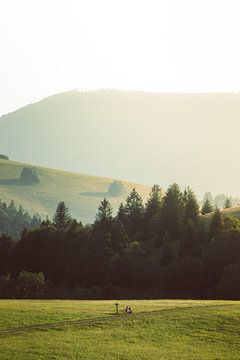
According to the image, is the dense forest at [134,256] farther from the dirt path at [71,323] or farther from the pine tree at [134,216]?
the dirt path at [71,323]

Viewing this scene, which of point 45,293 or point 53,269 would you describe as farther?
point 53,269

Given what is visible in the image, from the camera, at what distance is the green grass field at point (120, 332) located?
39.6m

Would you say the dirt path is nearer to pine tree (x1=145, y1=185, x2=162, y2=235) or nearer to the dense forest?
the dense forest

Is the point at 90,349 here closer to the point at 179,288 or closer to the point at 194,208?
the point at 179,288

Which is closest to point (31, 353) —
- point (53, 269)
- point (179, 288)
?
point (179, 288)

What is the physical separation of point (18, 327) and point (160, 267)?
6514 cm

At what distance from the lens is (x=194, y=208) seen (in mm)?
124750

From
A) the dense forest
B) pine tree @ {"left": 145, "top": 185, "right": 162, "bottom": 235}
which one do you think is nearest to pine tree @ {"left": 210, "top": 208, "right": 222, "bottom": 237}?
the dense forest

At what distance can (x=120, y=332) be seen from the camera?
144ft

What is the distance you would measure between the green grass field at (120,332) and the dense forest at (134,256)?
35840mm

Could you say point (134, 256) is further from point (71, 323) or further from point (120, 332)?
point (120, 332)

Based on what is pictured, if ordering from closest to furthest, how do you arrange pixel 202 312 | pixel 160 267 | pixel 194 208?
pixel 202 312
pixel 160 267
pixel 194 208

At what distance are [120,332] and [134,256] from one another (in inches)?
2711

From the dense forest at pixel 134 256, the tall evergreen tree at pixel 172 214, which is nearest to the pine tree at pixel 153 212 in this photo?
the dense forest at pixel 134 256
